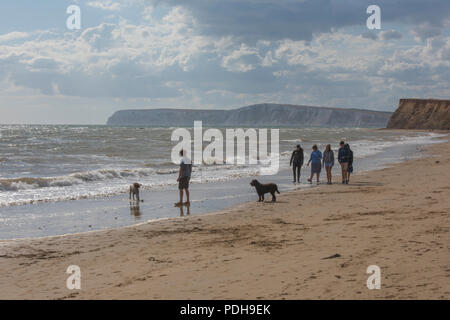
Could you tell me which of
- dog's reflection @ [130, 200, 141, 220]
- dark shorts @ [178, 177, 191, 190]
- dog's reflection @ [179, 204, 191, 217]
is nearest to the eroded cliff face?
dark shorts @ [178, 177, 191, 190]

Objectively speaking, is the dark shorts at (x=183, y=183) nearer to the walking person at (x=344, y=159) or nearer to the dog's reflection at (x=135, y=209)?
the dog's reflection at (x=135, y=209)

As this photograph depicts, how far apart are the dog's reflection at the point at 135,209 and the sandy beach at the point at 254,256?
135 cm

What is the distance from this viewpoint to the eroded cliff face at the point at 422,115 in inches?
4670

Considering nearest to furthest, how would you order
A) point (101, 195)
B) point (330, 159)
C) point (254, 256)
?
1. point (254, 256)
2. point (101, 195)
3. point (330, 159)

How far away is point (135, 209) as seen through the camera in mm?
11266

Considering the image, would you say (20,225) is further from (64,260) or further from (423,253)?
(423,253)

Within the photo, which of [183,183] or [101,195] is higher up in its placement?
[183,183]

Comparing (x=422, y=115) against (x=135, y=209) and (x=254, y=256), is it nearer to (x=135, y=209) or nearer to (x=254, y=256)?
(x=135, y=209)

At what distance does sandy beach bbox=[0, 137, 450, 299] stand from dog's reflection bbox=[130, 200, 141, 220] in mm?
1355

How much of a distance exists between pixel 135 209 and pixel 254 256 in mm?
5882

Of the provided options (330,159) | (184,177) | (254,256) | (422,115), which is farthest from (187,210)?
(422,115)

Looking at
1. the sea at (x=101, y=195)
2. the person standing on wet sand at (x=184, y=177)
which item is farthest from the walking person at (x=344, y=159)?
the person standing on wet sand at (x=184, y=177)
